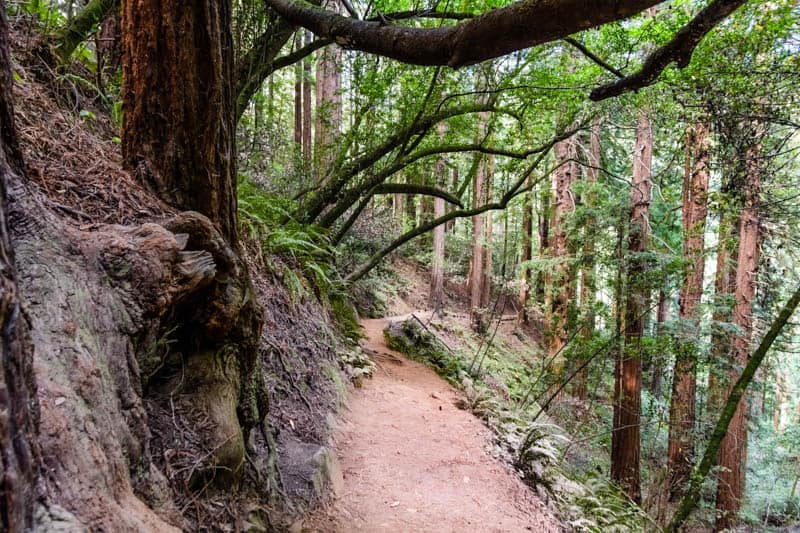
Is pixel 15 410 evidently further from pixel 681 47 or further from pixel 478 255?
pixel 478 255

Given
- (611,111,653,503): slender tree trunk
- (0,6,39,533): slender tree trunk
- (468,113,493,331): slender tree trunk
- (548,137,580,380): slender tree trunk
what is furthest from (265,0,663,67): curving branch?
(468,113,493,331): slender tree trunk

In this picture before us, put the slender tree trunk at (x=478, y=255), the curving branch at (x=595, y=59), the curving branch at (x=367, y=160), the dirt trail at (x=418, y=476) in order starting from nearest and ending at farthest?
the curving branch at (x=595, y=59) → the dirt trail at (x=418, y=476) → the curving branch at (x=367, y=160) → the slender tree trunk at (x=478, y=255)

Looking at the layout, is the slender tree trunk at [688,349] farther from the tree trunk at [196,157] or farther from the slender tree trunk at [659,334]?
the tree trunk at [196,157]

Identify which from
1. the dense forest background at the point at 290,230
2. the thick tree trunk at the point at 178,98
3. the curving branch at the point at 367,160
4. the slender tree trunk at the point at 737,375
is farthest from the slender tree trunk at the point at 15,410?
the slender tree trunk at the point at 737,375

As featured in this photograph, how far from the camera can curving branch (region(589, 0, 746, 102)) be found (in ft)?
6.29

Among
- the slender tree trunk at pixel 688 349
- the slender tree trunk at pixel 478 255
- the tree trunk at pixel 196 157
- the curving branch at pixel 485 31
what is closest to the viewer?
the curving branch at pixel 485 31

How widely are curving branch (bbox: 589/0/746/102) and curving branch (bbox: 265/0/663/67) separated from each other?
48 cm

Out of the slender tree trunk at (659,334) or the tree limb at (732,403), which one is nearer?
the tree limb at (732,403)

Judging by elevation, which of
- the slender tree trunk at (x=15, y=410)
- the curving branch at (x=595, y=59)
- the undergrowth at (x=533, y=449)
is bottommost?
the undergrowth at (x=533, y=449)

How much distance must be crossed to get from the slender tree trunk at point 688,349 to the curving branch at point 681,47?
5724 millimetres

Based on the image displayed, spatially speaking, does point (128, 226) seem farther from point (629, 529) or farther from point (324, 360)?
point (629, 529)

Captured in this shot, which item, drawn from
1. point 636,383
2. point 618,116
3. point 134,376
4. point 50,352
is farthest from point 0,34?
point 636,383

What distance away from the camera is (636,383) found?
8.38 metres

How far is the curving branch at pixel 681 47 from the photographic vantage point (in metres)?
1.92
